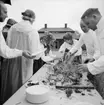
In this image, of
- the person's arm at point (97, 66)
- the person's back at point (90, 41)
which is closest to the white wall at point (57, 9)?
the person's back at point (90, 41)

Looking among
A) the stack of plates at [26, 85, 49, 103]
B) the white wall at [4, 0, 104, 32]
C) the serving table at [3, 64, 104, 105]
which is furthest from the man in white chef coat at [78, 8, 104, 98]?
the white wall at [4, 0, 104, 32]

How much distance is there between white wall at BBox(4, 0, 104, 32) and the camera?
17.3 ft

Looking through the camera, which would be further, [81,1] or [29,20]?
[81,1]

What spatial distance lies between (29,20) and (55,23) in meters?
2.75

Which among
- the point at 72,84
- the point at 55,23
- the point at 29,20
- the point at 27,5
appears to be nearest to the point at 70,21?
the point at 55,23

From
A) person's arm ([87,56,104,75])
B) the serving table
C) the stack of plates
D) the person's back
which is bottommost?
the serving table

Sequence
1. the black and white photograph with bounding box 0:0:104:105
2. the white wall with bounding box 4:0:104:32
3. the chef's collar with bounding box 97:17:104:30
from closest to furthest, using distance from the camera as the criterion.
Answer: the black and white photograph with bounding box 0:0:104:105
the chef's collar with bounding box 97:17:104:30
the white wall with bounding box 4:0:104:32

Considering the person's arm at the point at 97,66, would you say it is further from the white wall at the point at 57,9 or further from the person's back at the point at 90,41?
the white wall at the point at 57,9

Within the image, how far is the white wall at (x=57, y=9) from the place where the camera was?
5258mm

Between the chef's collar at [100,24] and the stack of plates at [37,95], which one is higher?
the chef's collar at [100,24]

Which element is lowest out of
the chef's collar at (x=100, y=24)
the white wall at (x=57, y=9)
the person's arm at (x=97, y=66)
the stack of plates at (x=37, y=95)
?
the stack of plates at (x=37, y=95)

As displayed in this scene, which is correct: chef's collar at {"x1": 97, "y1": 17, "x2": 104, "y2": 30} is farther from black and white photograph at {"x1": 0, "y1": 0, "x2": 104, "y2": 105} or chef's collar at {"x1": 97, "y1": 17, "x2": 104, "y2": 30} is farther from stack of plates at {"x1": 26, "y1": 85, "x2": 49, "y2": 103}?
stack of plates at {"x1": 26, "y1": 85, "x2": 49, "y2": 103}

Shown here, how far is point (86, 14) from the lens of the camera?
5.40 ft

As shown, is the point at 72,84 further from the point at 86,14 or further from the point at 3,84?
the point at 3,84
